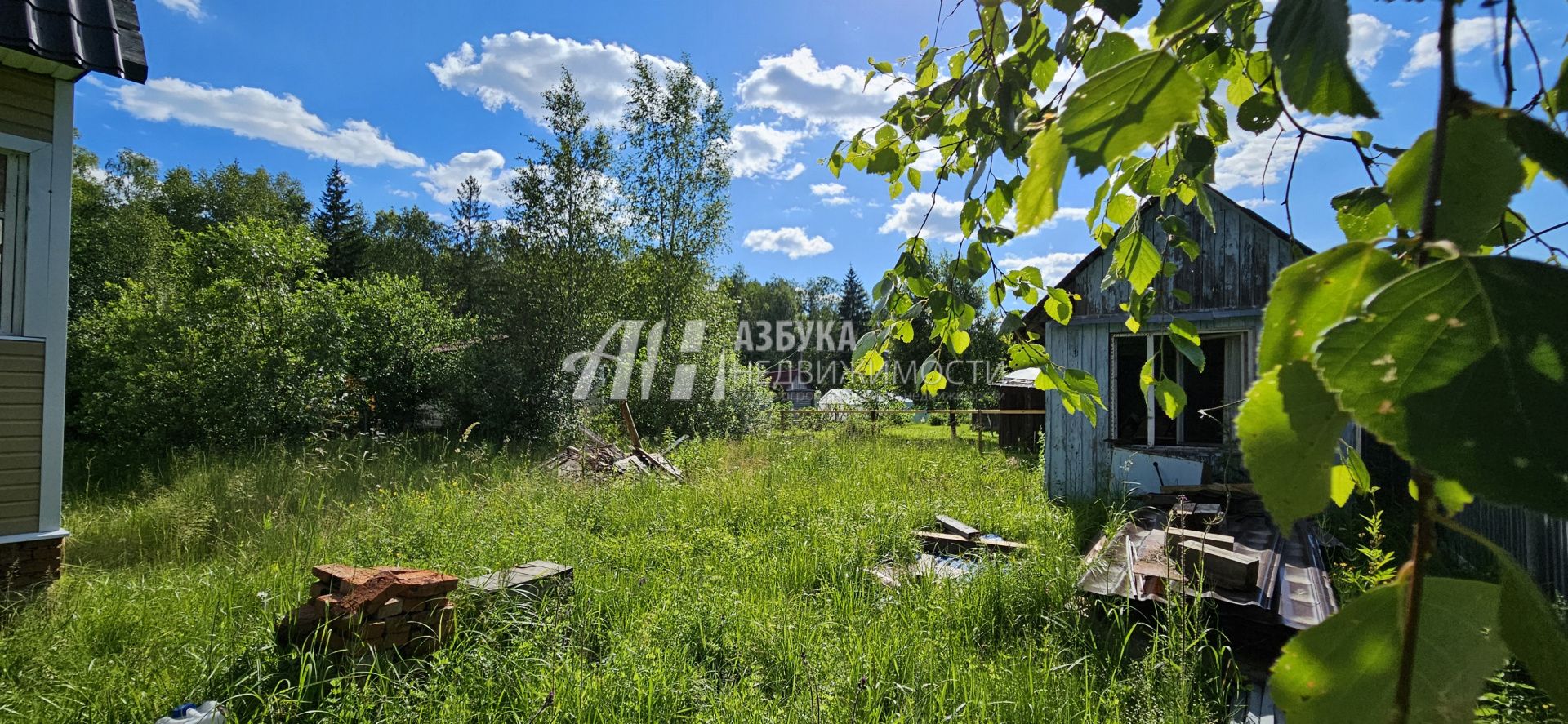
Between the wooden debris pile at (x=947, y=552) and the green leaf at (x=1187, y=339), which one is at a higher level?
the green leaf at (x=1187, y=339)

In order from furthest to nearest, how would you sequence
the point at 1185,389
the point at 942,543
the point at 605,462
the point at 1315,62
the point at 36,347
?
the point at 605,462
the point at 1185,389
the point at 942,543
the point at 36,347
the point at 1315,62

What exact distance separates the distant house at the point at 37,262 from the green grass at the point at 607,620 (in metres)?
0.54

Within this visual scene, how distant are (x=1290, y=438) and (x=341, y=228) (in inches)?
1532

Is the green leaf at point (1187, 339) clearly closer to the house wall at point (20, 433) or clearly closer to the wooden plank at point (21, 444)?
the house wall at point (20, 433)

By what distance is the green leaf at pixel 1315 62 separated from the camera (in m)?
0.30

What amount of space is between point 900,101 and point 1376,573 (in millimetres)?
3629

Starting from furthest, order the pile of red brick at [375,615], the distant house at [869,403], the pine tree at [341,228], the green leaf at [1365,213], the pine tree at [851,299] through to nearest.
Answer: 1. the pine tree at [851,299]
2. the pine tree at [341,228]
3. the distant house at [869,403]
4. the pile of red brick at [375,615]
5. the green leaf at [1365,213]

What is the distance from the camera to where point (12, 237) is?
4.31 m

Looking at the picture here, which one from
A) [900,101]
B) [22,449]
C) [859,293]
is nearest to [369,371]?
[22,449]

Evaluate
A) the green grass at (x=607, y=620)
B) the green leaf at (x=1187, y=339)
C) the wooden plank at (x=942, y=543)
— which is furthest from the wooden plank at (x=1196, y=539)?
the green leaf at (x=1187, y=339)

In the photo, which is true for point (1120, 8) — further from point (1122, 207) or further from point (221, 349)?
point (221, 349)

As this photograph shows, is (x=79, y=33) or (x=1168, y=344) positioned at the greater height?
(x=79, y=33)

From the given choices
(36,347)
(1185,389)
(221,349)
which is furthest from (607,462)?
(1185,389)

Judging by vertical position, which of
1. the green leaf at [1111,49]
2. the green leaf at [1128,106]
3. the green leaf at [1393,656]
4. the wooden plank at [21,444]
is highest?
the green leaf at [1111,49]
